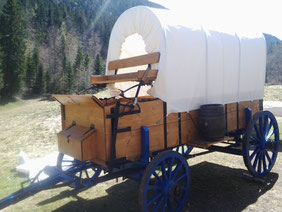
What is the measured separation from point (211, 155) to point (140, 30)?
4.35 meters

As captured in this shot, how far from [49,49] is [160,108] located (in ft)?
208

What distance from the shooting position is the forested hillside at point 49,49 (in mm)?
35406

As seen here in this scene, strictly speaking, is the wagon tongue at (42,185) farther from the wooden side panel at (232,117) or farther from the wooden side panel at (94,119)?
the wooden side panel at (232,117)

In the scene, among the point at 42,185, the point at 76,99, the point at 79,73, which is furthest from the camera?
the point at 79,73

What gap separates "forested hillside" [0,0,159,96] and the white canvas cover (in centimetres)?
Answer: 3408

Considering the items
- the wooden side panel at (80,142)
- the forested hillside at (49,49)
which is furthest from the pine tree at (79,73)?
the wooden side panel at (80,142)

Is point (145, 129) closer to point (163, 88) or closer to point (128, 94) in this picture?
point (163, 88)

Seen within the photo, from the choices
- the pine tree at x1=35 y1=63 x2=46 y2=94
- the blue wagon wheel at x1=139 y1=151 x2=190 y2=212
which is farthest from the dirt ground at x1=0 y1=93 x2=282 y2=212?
the pine tree at x1=35 y1=63 x2=46 y2=94

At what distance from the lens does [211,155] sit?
22.5ft

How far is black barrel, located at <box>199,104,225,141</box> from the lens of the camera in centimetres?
387

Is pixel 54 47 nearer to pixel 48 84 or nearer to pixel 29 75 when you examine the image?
pixel 48 84

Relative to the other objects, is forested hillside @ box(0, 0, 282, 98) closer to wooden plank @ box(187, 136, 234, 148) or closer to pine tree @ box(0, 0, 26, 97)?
pine tree @ box(0, 0, 26, 97)

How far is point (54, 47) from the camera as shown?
204 ft

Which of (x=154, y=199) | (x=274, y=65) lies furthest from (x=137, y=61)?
(x=274, y=65)
